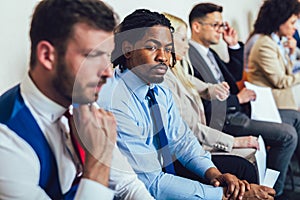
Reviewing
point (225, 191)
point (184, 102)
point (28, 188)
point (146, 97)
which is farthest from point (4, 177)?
point (184, 102)

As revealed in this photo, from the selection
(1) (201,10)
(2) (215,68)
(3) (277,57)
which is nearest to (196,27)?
(1) (201,10)

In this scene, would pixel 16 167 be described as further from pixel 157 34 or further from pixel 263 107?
pixel 263 107

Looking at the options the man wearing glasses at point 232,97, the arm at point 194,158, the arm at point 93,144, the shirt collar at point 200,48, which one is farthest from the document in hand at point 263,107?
the arm at point 93,144

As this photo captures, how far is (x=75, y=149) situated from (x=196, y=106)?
76 cm

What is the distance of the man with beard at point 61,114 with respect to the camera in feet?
2.62

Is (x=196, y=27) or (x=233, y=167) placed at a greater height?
(x=196, y=27)

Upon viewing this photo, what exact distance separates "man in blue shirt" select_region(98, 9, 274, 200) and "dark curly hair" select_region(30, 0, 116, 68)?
157 mm

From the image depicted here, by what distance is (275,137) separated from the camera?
6.72 ft

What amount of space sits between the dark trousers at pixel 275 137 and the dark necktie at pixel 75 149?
1.19m

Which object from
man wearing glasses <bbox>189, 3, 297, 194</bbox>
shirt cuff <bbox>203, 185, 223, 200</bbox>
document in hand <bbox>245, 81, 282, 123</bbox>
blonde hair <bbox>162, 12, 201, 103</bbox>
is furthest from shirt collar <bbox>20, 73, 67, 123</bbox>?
document in hand <bbox>245, 81, 282, 123</bbox>

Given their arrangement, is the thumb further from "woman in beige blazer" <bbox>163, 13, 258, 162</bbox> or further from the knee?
the knee

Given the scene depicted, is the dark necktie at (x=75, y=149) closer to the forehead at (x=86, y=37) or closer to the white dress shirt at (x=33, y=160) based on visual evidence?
the white dress shirt at (x=33, y=160)

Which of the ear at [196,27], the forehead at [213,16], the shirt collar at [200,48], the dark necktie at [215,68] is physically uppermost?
the forehead at [213,16]

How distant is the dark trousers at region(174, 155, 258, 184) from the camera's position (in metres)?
1.28
